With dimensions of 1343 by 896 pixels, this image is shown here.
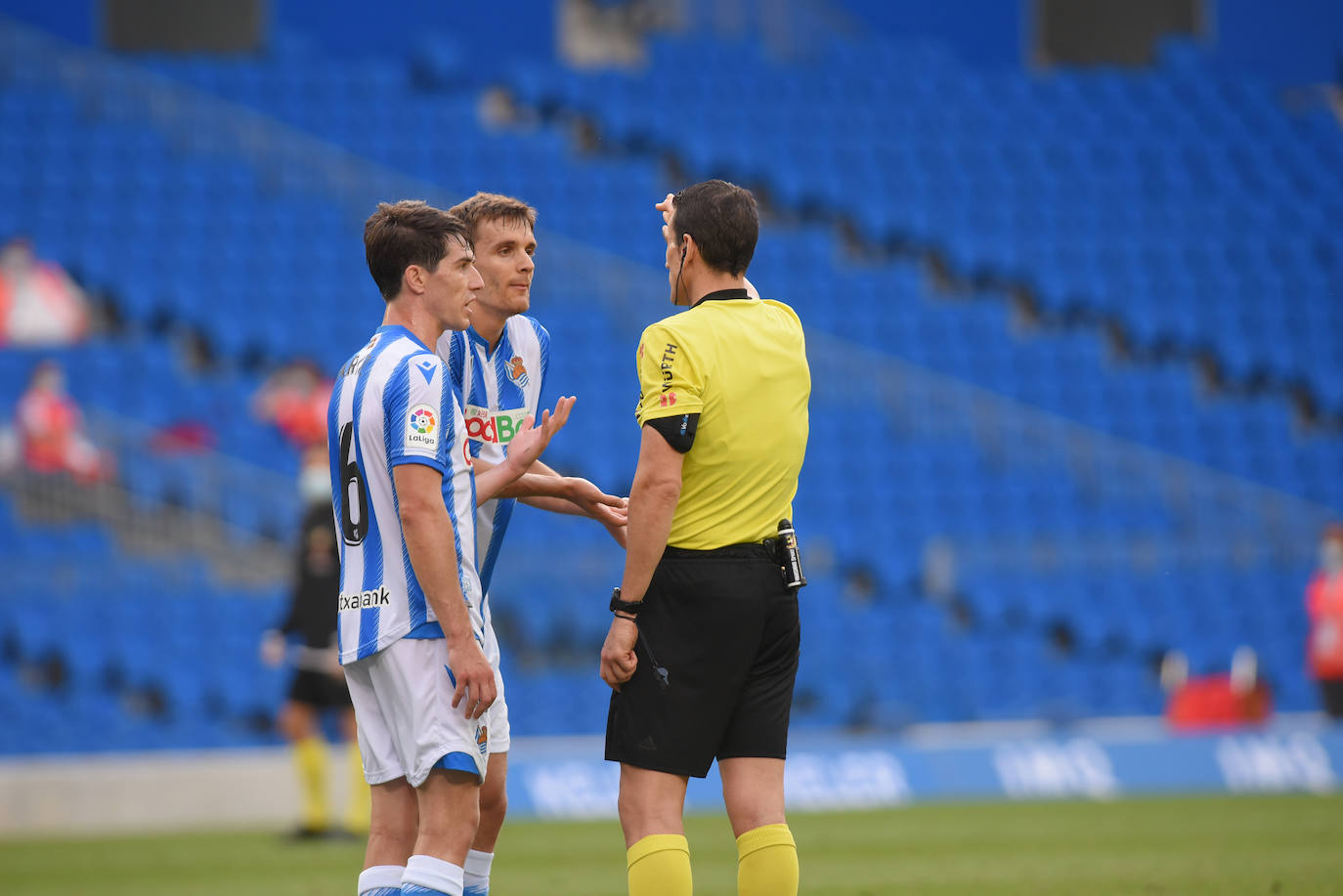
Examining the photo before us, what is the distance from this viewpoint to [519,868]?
9047mm

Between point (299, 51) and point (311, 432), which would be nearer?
point (311, 432)

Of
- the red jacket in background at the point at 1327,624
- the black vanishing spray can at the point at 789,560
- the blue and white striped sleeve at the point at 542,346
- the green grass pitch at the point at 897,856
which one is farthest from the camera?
the red jacket in background at the point at 1327,624

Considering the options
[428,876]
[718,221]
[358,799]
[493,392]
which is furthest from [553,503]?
[358,799]

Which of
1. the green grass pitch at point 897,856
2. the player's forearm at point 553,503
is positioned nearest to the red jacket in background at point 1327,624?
the green grass pitch at point 897,856

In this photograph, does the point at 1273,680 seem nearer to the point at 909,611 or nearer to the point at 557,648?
the point at 909,611

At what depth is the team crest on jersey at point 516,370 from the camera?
5512 millimetres

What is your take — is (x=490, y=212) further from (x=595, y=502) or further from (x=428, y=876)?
(x=428, y=876)

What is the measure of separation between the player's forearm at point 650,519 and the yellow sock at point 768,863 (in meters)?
0.84

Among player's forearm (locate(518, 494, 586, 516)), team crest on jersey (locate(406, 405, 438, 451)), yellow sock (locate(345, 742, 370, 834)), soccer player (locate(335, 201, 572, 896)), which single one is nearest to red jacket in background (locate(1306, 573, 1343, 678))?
yellow sock (locate(345, 742, 370, 834))

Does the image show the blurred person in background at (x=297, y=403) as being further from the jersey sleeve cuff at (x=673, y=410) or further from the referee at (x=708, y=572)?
the jersey sleeve cuff at (x=673, y=410)

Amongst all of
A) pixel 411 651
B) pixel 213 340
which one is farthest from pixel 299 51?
pixel 411 651

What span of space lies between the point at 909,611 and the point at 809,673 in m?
1.52

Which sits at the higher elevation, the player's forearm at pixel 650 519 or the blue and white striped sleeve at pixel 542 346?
the blue and white striped sleeve at pixel 542 346

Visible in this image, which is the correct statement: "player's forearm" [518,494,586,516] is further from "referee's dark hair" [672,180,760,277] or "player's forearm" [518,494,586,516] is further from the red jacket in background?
the red jacket in background
